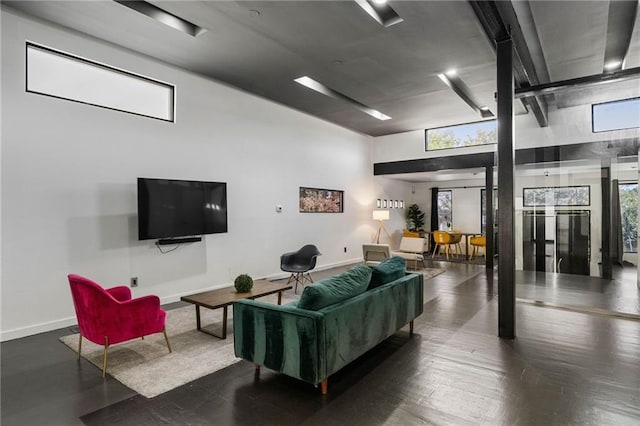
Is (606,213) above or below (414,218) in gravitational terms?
above

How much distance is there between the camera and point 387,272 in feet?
11.1

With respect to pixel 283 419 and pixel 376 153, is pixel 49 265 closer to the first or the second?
pixel 283 419

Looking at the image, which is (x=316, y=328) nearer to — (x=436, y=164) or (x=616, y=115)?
(x=616, y=115)

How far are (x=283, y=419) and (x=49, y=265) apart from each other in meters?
3.35

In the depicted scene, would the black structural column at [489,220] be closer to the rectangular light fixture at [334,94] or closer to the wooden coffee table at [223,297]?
the rectangular light fixture at [334,94]

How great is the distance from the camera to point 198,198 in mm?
5059

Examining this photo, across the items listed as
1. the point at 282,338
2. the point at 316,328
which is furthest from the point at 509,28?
the point at 282,338

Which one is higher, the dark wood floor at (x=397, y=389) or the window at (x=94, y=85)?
the window at (x=94, y=85)

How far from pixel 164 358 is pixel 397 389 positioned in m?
2.12

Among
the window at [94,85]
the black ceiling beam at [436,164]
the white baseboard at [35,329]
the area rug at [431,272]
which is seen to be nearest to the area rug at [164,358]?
the white baseboard at [35,329]

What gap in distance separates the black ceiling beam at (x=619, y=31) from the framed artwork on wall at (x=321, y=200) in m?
5.34

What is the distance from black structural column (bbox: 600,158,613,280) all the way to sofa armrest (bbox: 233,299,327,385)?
4951 millimetres

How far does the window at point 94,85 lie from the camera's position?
152 inches

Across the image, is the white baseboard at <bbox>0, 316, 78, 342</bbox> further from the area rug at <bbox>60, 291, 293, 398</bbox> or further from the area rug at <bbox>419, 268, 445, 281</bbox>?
the area rug at <bbox>419, 268, 445, 281</bbox>
